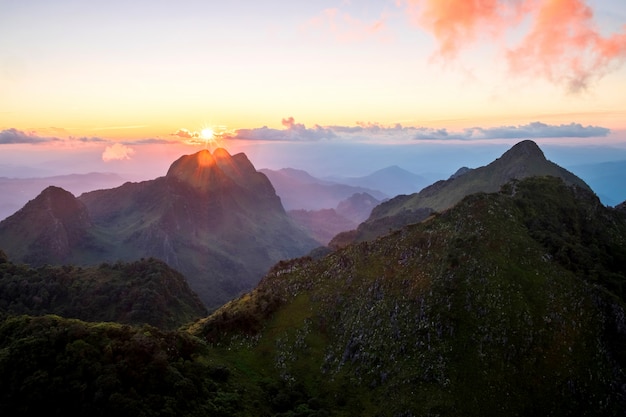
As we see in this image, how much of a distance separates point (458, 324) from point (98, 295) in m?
136

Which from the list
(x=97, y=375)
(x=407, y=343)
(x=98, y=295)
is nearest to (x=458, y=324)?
(x=407, y=343)

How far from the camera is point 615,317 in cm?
6269

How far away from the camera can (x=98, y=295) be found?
511 ft

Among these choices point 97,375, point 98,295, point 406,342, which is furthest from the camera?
point 98,295

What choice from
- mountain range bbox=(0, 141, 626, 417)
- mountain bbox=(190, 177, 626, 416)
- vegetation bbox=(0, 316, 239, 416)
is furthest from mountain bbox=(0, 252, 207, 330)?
vegetation bbox=(0, 316, 239, 416)

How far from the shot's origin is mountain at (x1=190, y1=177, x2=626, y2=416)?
188 feet

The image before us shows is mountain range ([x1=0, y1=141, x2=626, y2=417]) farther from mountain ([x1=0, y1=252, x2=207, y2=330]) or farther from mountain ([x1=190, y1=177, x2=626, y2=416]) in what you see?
mountain ([x1=0, y1=252, x2=207, y2=330])

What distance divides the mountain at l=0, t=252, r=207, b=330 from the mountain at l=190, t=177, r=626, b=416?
73.5 meters

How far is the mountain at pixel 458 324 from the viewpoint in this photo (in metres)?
57.4

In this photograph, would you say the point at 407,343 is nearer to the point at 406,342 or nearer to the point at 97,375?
the point at 406,342

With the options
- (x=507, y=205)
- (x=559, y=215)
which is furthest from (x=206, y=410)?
(x=559, y=215)

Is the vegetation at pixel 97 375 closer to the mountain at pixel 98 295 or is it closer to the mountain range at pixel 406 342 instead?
the mountain range at pixel 406 342

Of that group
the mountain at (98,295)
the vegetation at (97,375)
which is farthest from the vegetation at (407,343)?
the mountain at (98,295)

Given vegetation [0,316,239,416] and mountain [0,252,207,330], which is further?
mountain [0,252,207,330]
